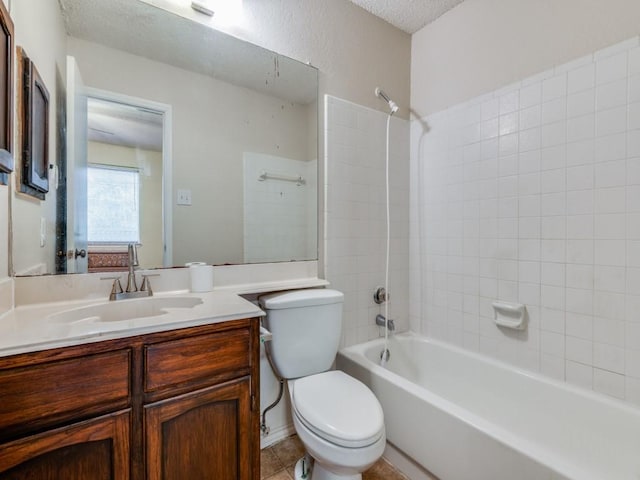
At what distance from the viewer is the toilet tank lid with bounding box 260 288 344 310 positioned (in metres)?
1.46

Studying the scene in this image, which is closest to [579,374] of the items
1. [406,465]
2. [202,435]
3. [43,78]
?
[406,465]

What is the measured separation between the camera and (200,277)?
139 centimetres

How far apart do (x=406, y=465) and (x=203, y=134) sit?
6.02 feet

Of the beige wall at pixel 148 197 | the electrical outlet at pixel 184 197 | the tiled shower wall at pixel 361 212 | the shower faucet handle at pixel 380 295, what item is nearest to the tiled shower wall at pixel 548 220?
the tiled shower wall at pixel 361 212

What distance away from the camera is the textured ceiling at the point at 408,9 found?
1.88 meters

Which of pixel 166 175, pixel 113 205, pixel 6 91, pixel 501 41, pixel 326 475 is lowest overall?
pixel 326 475

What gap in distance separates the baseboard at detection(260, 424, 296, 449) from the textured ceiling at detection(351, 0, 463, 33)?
2488 millimetres

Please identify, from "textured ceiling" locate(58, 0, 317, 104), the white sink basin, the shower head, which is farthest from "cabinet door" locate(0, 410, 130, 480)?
the shower head

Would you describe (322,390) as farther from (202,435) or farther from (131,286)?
(131,286)

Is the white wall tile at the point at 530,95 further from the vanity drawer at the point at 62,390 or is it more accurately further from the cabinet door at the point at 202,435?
the vanity drawer at the point at 62,390

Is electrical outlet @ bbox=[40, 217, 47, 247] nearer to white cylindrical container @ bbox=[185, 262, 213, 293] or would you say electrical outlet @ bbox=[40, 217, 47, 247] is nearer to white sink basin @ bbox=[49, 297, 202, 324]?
white sink basin @ bbox=[49, 297, 202, 324]

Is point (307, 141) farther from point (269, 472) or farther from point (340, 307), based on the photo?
point (269, 472)

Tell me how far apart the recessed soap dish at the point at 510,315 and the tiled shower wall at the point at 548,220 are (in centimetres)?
4

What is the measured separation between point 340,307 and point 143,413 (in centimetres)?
94
